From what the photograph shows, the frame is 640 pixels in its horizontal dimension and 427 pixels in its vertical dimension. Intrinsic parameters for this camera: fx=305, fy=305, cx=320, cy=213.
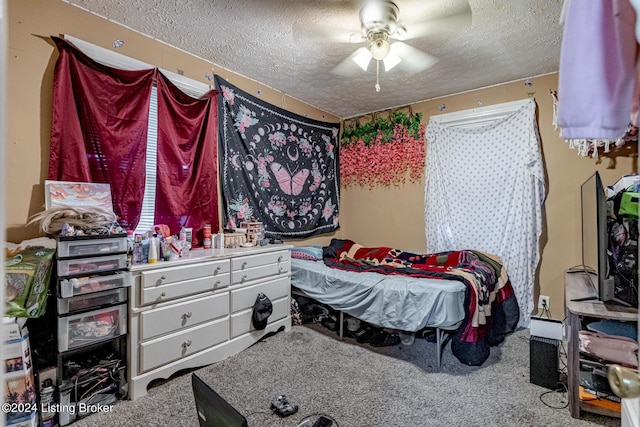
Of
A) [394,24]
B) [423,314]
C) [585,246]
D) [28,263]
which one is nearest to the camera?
[28,263]

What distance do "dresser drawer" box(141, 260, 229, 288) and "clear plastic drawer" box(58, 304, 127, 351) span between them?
7.9 inches

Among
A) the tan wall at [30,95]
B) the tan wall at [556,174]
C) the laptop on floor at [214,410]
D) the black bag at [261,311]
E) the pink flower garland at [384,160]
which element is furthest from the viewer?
the pink flower garland at [384,160]

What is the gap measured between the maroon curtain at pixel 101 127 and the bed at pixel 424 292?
1.64 meters

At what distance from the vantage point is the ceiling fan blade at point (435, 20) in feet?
6.08

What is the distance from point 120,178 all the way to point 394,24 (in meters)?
2.19

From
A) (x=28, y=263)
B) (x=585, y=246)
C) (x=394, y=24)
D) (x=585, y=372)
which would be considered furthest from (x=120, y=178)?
(x=585, y=246)

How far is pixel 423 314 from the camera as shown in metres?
2.23

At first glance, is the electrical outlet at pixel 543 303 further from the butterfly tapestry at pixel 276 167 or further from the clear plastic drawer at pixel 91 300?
the clear plastic drawer at pixel 91 300

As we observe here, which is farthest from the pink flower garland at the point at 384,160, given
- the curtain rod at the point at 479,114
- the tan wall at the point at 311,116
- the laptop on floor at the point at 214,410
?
the laptop on floor at the point at 214,410

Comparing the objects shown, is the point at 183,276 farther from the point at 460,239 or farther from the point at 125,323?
the point at 460,239

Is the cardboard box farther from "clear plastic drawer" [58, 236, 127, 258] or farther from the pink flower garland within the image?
the pink flower garland

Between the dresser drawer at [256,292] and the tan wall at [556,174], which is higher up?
the tan wall at [556,174]

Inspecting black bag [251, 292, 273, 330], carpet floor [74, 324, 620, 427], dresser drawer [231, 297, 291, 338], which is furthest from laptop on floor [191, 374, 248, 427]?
black bag [251, 292, 273, 330]

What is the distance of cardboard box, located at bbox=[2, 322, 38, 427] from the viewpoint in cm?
144
